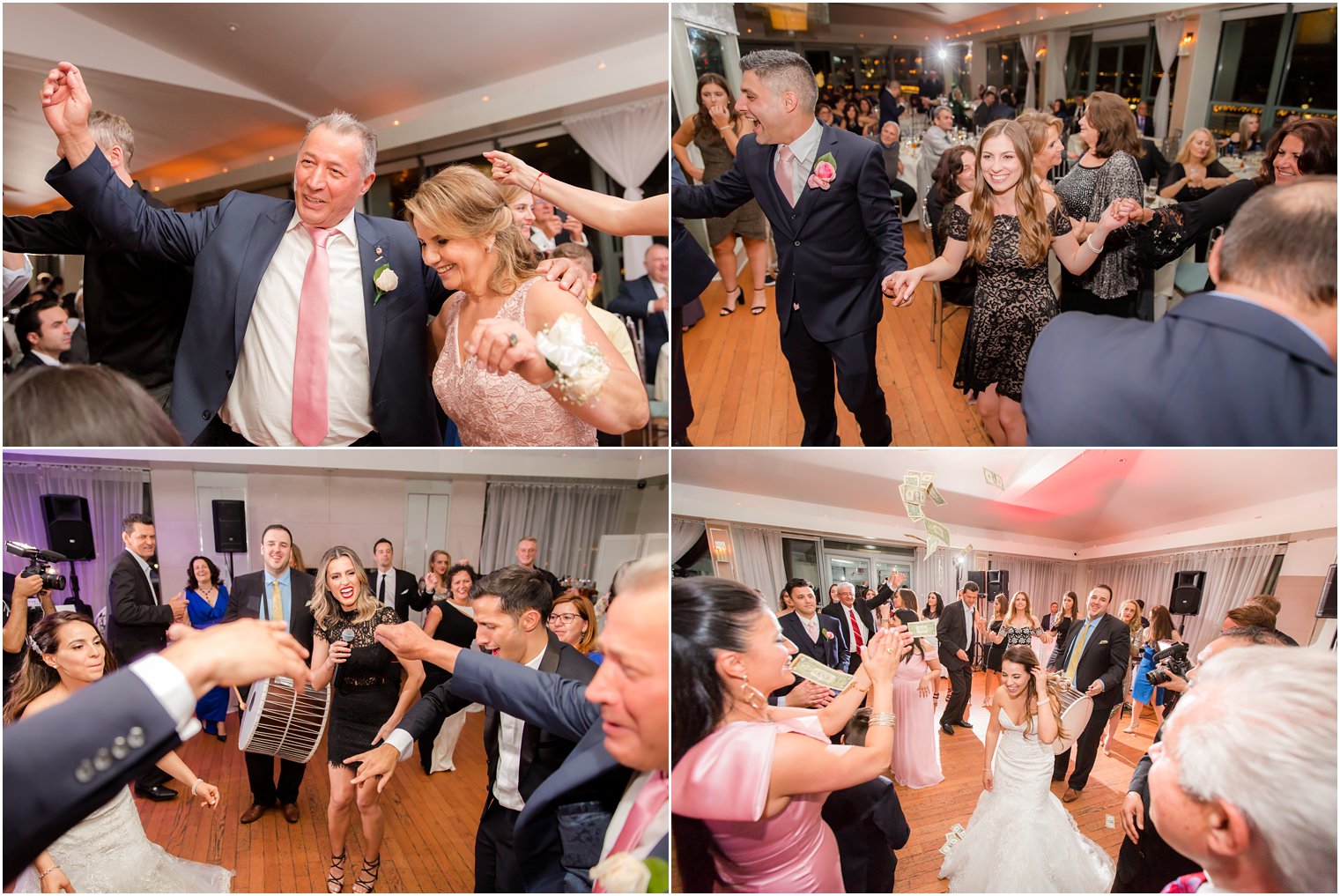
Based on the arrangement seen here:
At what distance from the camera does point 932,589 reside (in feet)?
7.57

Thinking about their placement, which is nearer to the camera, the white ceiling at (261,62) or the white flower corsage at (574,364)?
the white flower corsage at (574,364)

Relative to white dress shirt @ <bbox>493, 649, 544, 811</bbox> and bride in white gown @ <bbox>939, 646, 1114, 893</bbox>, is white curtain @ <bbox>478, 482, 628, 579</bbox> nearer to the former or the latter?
white dress shirt @ <bbox>493, 649, 544, 811</bbox>

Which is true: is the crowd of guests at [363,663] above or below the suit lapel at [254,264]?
below

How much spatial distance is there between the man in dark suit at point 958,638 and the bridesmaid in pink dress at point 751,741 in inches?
4.2

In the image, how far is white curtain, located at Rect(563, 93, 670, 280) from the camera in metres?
2.22

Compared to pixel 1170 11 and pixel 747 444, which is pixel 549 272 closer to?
pixel 747 444

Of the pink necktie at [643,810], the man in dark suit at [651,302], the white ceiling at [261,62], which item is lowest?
the pink necktie at [643,810]

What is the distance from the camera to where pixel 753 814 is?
2.22 m

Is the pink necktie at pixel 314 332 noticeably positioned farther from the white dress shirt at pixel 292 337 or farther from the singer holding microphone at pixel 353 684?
the singer holding microphone at pixel 353 684

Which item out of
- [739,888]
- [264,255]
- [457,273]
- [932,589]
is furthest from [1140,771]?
[264,255]

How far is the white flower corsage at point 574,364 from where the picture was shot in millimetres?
1991

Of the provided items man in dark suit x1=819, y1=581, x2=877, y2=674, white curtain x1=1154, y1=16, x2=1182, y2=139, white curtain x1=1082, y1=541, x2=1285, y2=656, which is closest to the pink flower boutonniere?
white curtain x1=1154, y1=16, x2=1182, y2=139

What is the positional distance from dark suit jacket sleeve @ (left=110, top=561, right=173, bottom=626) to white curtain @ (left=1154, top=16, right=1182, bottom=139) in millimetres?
Answer: 2739

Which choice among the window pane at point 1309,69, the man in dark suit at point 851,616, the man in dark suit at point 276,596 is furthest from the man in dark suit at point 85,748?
the window pane at point 1309,69
